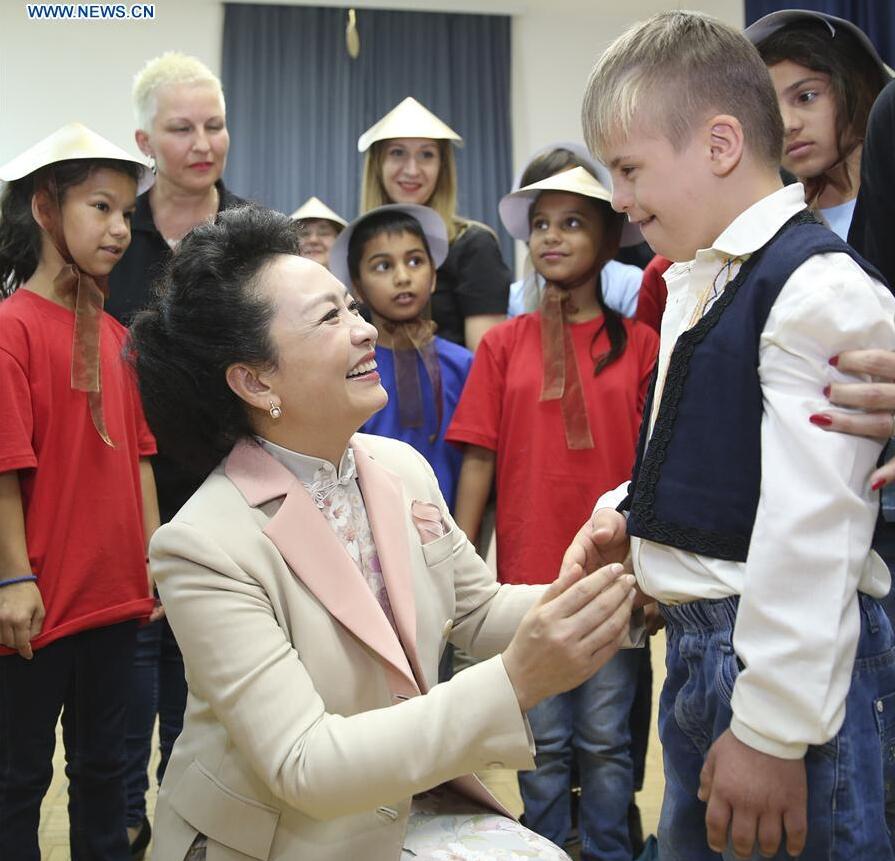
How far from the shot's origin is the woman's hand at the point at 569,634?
1.20 meters

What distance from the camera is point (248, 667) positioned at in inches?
50.5

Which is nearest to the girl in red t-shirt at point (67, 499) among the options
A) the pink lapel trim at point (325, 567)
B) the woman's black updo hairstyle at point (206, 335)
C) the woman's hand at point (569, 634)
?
the woman's black updo hairstyle at point (206, 335)

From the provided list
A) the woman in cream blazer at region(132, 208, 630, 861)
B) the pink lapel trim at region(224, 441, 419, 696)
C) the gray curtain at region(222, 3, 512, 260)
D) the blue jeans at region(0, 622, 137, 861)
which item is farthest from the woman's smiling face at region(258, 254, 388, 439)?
the gray curtain at region(222, 3, 512, 260)

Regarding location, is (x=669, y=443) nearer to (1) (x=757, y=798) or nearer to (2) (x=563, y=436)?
(1) (x=757, y=798)

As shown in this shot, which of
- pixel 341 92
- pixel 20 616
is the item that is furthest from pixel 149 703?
pixel 341 92

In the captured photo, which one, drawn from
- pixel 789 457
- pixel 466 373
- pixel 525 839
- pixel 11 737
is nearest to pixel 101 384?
pixel 11 737

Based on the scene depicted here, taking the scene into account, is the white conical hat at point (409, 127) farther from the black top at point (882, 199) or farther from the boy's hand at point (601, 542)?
the boy's hand at point (601, 542)

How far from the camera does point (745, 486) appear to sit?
45.6 inches

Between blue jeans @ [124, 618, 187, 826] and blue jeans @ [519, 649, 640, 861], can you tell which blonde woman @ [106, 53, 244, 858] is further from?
blue jeans @ [519, 649, 640, 861]

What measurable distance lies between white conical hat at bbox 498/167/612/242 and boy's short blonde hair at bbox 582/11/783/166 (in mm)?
1131

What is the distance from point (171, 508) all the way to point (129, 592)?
0.40 metres

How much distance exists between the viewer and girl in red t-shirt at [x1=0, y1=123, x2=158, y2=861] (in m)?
2.03
